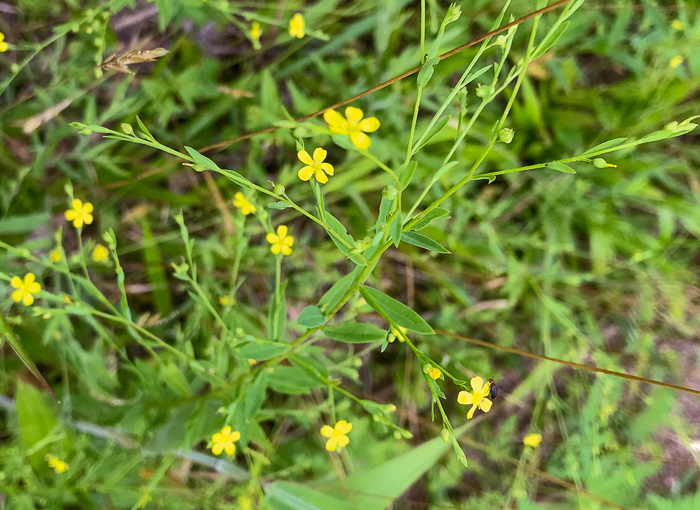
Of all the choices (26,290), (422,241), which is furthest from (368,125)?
(26,290)

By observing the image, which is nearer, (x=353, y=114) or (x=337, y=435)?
(x=353, y=114)

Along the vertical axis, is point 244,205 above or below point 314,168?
below

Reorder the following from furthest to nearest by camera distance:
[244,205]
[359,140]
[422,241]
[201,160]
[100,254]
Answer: [100,254] → [244,205] → [422,241] → [201,160] → [359,140]

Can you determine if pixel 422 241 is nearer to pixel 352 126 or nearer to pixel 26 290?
pixel 352 126

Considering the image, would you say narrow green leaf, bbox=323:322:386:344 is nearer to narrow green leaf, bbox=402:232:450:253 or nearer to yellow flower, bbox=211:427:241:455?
narrow green leaf, bbox=402:232:450:253

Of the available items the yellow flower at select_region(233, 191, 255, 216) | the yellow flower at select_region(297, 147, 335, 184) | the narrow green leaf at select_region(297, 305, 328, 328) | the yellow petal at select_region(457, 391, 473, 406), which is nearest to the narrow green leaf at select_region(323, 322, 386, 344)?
the narrow green leaf at select_region(297, 305, 328, 328)

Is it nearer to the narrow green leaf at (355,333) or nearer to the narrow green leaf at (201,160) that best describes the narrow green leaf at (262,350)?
the narrow green leaf at (355,333)
